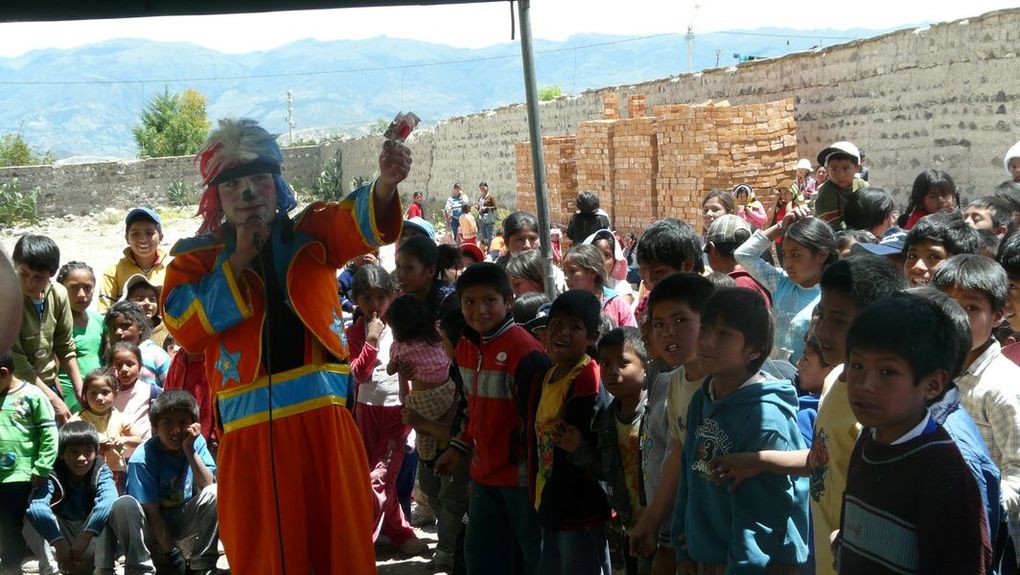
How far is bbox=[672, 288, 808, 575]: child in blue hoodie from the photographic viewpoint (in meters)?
2.81

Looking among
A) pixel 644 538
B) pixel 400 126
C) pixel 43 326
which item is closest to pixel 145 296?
pixel 43 326

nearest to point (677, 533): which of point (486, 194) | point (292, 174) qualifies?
point (486, 194)

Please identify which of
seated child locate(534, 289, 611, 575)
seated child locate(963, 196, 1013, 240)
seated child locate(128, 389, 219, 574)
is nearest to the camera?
seated child locate(534, 289, 611, 575)

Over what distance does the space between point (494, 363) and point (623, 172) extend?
37.6ft

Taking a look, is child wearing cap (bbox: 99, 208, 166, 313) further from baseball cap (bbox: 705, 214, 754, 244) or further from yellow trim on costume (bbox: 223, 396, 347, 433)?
baseball cap (bbox: 705, 214, 754, 244)

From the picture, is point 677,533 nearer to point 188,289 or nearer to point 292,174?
point 188,289

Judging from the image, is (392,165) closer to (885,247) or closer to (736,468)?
(736,468)

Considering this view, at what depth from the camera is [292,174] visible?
3916cm

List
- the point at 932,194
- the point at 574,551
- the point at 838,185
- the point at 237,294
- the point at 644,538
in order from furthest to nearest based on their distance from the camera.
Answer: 1. the point at 838,185
2. the point at 932,194
3. the point at 574,551
4. the point at 237,294
5. the point at 644,538

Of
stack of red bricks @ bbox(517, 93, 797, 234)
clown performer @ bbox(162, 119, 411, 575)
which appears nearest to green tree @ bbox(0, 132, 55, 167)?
stack of red bricks @ bbox(517, 93, 797, 234)

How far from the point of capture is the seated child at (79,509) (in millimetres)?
5129

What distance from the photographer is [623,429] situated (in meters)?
3.71

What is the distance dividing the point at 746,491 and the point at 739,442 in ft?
0.42

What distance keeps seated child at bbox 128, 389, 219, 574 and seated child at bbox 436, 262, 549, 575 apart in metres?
1.58
